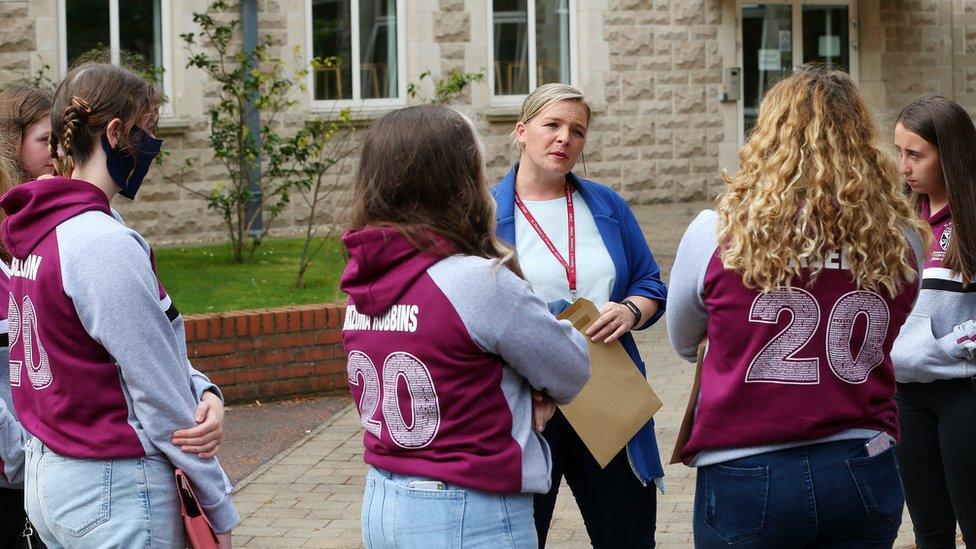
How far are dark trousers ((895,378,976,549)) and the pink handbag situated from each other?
2.52 m

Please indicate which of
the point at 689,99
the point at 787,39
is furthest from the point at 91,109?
the point at 787,39

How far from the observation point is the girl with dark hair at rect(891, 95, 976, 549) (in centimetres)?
438

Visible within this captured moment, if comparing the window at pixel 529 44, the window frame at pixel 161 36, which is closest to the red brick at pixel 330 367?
the window frame at pixel 161 36

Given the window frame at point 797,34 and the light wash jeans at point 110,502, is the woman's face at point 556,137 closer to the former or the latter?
the light wash jeans at point 110,502

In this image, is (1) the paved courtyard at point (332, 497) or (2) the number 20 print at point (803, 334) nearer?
(2) the number 20 print at point (803, 334)

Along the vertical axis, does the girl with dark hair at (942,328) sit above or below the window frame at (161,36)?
below

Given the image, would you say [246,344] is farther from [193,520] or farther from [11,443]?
[193,520]

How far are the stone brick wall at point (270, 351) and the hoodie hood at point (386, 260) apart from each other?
5357 mm

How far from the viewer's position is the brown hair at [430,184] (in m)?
2.94

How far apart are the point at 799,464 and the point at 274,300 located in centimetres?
652

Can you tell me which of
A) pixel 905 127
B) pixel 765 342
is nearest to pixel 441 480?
pixel 765 342

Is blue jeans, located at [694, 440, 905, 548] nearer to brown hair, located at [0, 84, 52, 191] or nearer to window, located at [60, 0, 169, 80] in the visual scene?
brown hair, located at [0, 84, 52, 191]

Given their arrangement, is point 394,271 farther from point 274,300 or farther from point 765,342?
point 274,300

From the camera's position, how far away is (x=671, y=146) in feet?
59.2
